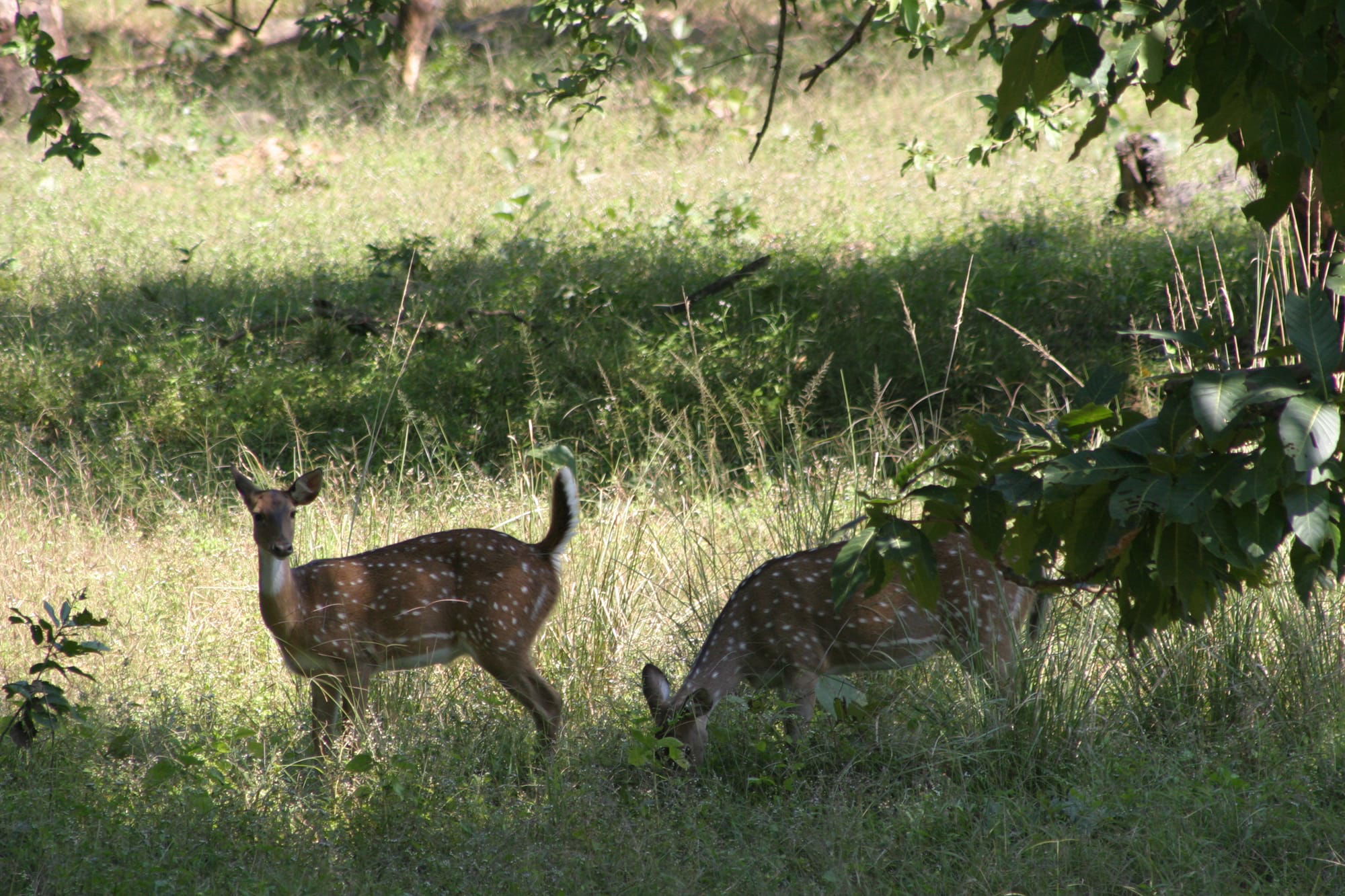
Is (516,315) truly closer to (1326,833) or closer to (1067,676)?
(1067,676)

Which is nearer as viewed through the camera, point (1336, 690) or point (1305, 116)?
point (1305, 116)

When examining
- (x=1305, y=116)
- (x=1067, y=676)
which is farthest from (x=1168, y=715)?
(x=1305, y=116)

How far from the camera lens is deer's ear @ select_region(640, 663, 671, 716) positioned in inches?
184

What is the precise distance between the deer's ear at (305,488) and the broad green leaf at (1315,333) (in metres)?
3.58

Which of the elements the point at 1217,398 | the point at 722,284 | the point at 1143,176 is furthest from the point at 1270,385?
the point at 1143,176

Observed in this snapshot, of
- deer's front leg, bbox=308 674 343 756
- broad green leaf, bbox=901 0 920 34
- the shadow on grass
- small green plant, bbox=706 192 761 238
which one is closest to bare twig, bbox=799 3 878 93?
broad green leaf, bbox=901 0 920 34

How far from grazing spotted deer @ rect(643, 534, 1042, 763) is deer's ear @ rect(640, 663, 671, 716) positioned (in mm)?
252

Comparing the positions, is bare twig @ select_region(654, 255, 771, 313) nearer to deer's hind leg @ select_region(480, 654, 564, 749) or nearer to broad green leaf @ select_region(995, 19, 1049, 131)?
deer's hind leg @ select_region(480, 654, 564, 749)

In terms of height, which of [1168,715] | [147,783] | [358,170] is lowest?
[1168,715]

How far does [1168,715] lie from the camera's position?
471 centimetres

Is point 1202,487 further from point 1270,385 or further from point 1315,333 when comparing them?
point 1315,333

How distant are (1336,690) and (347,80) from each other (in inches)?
616

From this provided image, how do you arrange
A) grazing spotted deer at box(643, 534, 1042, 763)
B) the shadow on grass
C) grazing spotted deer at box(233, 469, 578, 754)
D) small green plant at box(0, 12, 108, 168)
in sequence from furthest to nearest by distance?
the shadow on grass < small green plant at box(0, 12, 108, 168) < grazing spotted deer at box(233, 469, 578, 754) < grazing spotted deer at box(643, 534, 1042, 763)

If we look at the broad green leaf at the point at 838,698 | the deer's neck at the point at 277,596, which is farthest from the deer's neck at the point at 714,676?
the deer's neck at the point at 277,596
